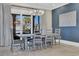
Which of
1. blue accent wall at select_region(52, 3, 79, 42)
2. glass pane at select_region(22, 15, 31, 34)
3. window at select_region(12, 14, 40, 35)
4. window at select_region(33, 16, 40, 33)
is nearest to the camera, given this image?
blue accent wall at select_region(52, 3, 79, 42)

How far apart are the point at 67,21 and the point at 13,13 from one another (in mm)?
3794

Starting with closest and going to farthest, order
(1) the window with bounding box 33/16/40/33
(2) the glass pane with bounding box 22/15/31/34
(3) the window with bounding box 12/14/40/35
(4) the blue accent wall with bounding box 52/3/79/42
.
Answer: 1. (4) the blue accent wall with bounding box 52/3/79/42
2. (3) the window with bounding box 12/14/40/35
3. (2) the glass pane with bounding box 22/15/31/34
4. (1) the window with bounding box 33/16/40/33

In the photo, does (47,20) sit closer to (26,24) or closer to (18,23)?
(26,24)

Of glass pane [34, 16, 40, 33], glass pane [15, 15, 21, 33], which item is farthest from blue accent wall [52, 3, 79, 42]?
glass pane [15, 15, 21, 33]

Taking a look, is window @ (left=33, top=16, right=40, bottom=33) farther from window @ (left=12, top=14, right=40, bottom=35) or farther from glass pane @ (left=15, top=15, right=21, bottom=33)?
glass pane @ (left=15, top=15, right=21, bottom=33)

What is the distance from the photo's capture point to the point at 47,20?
34.4ft

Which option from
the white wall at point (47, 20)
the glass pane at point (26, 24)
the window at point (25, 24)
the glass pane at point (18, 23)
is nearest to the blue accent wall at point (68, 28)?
the white wall at point (47, 20)

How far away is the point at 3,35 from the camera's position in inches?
281

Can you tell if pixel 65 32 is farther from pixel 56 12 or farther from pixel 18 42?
pixel 18 42

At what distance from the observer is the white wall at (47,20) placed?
33.9 ft

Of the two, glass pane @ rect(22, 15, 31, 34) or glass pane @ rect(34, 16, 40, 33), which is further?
glass pane @ rect(34, 16, 40, 33)

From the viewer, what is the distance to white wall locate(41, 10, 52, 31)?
10.3 m

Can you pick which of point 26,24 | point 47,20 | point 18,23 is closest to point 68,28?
point 47,20

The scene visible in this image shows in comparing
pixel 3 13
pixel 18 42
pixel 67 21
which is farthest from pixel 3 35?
pixel 67 21
